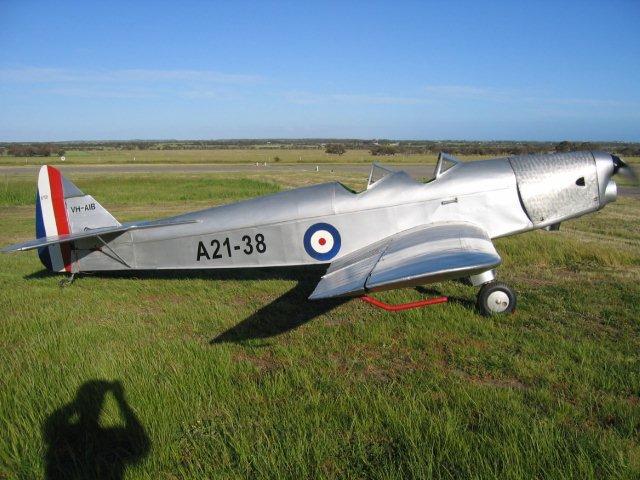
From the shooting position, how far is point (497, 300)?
18.8ft

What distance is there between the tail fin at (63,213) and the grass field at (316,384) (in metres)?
0.89

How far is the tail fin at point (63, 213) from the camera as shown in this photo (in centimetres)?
759

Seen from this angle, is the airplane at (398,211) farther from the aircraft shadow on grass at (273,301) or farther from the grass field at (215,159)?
the grass field at (215,159)

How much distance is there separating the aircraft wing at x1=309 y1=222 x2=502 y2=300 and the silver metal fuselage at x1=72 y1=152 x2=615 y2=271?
270 millimetres

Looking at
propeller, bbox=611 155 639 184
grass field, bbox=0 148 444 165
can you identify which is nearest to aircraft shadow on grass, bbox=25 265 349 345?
propeller, bbox=611 155 639 184

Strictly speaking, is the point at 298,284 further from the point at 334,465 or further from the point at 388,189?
the point at 334,465

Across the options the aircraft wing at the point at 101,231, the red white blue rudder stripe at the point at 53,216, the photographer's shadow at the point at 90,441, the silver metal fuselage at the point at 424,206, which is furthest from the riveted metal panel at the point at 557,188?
the red white blue rudder stripe at the point at 53,216

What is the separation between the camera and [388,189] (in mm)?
6480

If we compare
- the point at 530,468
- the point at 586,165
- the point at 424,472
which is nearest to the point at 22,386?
the point at 424,472

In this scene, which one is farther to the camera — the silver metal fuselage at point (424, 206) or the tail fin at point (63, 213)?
the tail fin at point (63, 213)

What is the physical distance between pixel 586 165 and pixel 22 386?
277 inches

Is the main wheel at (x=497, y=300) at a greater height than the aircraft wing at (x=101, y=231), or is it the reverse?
the aircraft wing at (x=101, y=231)

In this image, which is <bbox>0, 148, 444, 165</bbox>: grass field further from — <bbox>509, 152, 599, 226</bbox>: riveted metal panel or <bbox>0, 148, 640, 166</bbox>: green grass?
<bbox>509, 152, 599, 226</bbox>: riveted metal panel

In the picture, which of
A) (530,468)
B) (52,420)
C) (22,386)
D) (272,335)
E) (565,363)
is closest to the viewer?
(530,468)
